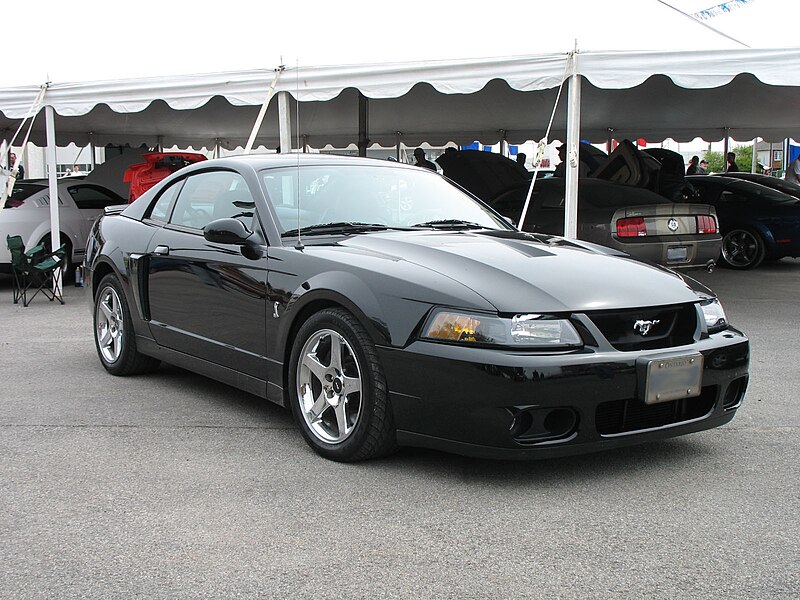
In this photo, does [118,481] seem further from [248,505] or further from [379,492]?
[379,492]

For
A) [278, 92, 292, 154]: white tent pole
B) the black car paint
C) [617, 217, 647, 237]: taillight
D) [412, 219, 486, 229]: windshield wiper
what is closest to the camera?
[412, 219, 486, 229]: windshield wiper

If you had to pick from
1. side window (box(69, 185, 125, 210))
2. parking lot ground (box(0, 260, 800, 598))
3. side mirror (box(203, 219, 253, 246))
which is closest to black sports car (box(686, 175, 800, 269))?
parking lot ground (box(0, 260, 800, 598))

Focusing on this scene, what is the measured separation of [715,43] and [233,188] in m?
4.94

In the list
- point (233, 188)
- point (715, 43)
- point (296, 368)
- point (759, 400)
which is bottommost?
point (759, 400)

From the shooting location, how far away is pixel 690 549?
2980 millimetres

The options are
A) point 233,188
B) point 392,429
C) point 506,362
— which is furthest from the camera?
point 233,188

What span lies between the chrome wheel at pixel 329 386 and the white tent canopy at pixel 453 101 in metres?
3.79

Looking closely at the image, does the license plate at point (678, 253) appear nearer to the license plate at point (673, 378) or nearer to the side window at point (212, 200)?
the side window at point (212, 200)

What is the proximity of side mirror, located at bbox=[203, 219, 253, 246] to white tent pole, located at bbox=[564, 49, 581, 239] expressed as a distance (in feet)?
14.0

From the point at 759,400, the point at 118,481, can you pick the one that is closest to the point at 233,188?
the point at 118,481

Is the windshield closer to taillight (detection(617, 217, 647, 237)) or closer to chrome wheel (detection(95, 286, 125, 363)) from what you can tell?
chrome wheel (detection(95, 286, 125, 363))

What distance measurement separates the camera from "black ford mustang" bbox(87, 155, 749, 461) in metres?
3.46

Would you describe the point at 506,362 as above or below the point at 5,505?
above

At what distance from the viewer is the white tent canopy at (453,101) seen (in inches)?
302
